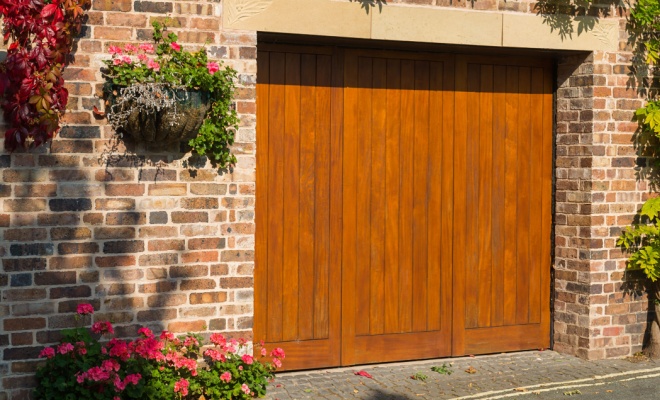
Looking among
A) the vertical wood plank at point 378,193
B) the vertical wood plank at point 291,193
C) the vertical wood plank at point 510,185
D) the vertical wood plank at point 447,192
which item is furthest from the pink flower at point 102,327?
the vertical wood plank at point 510,185

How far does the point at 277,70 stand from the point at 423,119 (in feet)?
4.28

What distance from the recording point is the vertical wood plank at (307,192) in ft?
22.8

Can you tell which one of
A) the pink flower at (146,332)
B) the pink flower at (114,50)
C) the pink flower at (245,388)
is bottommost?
the pink flower at (245,388)

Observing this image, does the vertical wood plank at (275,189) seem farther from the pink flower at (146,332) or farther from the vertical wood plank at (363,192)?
the pink flower at (146,332)

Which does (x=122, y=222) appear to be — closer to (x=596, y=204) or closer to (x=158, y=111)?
Answer: (x=158, y=111)

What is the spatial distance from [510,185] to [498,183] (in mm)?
123

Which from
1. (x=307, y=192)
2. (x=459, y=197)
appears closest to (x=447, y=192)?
(x=459, y=197)

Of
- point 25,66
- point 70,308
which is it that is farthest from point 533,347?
point 25,66

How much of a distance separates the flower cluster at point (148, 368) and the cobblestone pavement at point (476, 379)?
13.1 inches

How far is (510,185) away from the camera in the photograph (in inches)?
302

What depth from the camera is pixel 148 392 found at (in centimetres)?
570

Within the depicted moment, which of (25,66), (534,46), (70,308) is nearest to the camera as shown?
(25,66)

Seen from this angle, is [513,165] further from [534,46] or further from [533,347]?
[533,347]

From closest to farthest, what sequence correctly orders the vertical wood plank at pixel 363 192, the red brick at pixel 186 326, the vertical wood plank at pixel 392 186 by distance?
the red brick at pixel 186 326, the vertical wood plank at pixel 363 192, the vertical wood plank at pixel 392 186
